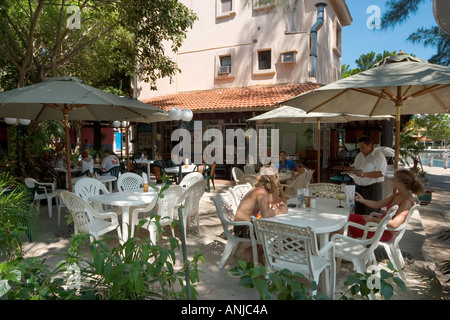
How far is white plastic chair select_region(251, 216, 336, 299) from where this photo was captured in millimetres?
2311

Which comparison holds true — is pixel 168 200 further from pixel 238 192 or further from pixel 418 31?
pixel 418 31

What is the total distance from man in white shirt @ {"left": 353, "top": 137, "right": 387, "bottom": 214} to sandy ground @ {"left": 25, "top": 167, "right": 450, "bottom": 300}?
894 millimetres

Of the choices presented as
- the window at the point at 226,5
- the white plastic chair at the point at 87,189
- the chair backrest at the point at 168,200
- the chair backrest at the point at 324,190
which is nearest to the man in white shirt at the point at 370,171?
the chair backrest at the point at 324,190

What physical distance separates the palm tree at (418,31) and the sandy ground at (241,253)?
5595 millimetres

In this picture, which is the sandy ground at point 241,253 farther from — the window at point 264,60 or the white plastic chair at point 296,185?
the window at point 264,60

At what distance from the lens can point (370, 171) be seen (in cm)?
423

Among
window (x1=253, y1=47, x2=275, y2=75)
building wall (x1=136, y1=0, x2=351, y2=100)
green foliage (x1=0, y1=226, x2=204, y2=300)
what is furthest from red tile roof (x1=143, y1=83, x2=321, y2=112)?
green foliage (x1=0, y1=226, x2=204, y2=300)

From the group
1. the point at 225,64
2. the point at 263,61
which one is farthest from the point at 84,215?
the point at 225,64

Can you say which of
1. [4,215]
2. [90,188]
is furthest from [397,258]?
[90,188]

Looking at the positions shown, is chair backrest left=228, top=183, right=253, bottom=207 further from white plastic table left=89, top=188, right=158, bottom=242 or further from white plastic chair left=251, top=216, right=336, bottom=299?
white plastic chair left=251, top=216, right=336, bottom=299

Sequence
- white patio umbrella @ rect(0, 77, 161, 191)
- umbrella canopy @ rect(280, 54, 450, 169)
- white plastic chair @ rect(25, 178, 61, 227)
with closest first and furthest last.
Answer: umbrella canopy @ rect(280, 54, 450, 169) < white patio umbrella @ rect(0, 77, 161, 191) < white plastic chair @ rect(25, 178, 61, 227)

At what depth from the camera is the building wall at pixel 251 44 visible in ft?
37.4

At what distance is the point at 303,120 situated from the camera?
7.11 metres

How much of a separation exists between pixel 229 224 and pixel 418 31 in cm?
1195
